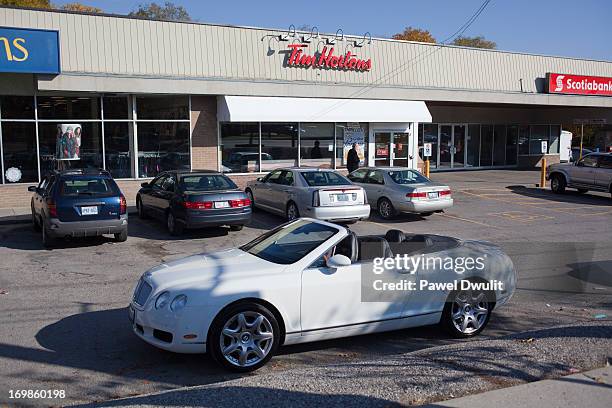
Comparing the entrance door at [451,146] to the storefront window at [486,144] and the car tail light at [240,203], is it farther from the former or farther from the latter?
the car tail light at [240,203]

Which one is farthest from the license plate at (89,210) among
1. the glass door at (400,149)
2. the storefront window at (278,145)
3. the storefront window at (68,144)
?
the glass door at (400,149)

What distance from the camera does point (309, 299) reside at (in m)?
5.99

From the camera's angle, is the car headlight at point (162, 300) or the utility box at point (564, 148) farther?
the utility box at point (564, 148)

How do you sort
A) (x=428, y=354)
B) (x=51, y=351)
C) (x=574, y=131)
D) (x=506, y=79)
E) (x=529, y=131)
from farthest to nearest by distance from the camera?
(x=574, y=131)
(x=529, y=131)
(x=506, y=79)
(x=51, y=351)
(x=428, y=354)

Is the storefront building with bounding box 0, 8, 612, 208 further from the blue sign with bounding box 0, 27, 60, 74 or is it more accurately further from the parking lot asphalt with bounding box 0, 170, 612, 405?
the parking lot asphalt with bounding box 0, 170, 612, 405

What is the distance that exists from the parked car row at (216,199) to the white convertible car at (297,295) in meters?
5.92

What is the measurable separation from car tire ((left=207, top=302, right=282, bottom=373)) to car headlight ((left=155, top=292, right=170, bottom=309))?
20.3 inches

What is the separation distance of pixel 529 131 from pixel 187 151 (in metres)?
21.2

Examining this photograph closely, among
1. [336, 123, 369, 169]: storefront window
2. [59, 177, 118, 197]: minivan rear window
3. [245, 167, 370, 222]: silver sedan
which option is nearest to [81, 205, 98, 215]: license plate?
[59, 177, 118, 197]: minivan rear window

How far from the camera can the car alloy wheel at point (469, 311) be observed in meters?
6.82

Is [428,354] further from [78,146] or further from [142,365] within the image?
[78,146]

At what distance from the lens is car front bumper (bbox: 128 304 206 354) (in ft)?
18.2

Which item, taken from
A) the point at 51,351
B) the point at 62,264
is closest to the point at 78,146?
the point at 62,264

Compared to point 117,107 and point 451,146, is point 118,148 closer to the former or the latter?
point 117,107
